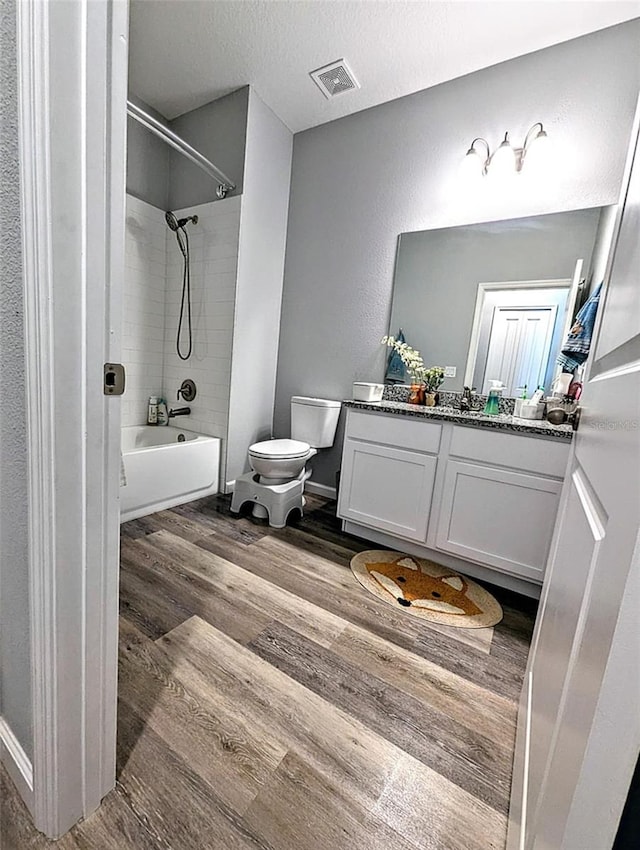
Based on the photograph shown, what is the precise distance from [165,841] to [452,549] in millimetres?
1454

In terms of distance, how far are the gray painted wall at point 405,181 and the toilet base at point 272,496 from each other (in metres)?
0.51

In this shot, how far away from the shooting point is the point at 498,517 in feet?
5.49

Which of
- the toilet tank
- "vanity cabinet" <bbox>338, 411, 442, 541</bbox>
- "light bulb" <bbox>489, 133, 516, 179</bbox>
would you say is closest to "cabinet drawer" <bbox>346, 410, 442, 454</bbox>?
"vanity cabinet" <bbox>338, 411, 442, 541</bbox>

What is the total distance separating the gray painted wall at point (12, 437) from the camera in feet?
1.86

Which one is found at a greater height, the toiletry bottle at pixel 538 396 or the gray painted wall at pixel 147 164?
the gray painted wall at pixel 147 164

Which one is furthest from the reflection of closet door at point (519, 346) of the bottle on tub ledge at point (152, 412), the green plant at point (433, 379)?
the bottle on tub ledge at point (152, 412)

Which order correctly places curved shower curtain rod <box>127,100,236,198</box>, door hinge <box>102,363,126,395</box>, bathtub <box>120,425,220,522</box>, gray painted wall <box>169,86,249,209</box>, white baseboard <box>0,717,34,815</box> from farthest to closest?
gray painted wall <box>169,86,249,209</box> < bathtub <box>120,425,220,522</box> < curved shower curtain rod <box>127,100,236,198</box> < white baseboard <box>0,717,34,815</box> < door hinge <box>102,363,126,395</box>

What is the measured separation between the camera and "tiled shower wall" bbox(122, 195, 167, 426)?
2613 mm

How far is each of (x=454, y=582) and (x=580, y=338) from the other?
1337mm

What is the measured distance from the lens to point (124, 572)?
5.34 feet

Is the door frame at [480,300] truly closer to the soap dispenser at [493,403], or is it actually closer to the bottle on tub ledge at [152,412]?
the soap dispenser at [493,403]

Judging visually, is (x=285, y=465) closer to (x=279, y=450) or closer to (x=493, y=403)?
(x=279, y=450)

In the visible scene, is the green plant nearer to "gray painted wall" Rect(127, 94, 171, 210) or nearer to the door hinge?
the door hinge

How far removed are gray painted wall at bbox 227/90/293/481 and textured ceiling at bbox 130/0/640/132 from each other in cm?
26
